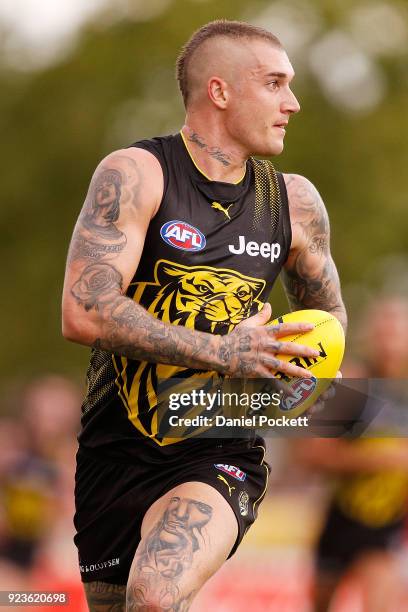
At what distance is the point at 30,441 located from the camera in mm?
10328

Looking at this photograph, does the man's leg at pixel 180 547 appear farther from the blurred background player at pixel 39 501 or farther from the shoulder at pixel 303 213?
the blurred background player at pixel 39 501

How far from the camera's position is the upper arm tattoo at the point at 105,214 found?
5113 mm

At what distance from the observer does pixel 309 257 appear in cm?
584

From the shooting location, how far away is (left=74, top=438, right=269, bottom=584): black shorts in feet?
17.1

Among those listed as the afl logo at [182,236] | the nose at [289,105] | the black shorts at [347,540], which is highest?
the nose at [289,105]

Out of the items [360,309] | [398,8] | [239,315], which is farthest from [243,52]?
[398,8]

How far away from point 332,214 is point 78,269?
16.9m

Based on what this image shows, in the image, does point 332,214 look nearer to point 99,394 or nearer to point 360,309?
point 360,309

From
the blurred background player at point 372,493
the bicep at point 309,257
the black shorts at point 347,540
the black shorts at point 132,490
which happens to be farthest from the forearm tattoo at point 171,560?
the black shorts at point 347,540

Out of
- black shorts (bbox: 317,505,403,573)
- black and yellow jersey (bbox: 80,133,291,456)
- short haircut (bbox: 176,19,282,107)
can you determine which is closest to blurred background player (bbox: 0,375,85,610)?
black shorts (bbox: 317,505,403,573)

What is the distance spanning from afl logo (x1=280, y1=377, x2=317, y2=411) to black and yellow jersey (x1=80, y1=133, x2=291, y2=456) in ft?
1.39

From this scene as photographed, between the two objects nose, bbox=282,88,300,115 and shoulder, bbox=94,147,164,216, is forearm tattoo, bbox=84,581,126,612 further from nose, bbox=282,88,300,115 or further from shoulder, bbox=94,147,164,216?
nose, bbox=282,88,300,115

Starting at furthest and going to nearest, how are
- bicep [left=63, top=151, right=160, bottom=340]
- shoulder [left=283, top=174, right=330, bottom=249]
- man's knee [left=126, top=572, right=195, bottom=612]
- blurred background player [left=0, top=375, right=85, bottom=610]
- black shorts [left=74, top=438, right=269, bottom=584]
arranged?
blurred background player [left=0, top=375, right=85, bottom=610] → shoulder [left=283, top=174, right=330, bottom=249] → black shorts [left=74, top=438, right=269, bottom=584] → bicep [left=63, top=151, right=160, bottom=340] → man's knee [left=126, top=572, right=195, bottom=612]

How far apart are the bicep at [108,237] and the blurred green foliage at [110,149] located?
16023 millimetres
